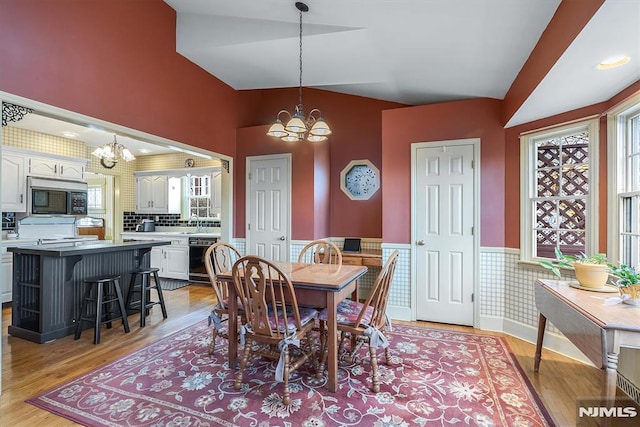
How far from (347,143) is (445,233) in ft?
6.41

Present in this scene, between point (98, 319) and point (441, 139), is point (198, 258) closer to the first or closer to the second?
point (98, 319)

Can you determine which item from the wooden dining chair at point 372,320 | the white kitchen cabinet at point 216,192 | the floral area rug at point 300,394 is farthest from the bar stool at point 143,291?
the white kitchen cabinet at point 216,192

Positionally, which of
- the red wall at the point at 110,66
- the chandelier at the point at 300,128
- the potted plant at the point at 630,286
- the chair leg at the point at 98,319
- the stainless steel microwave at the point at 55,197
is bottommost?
the chair leg at the point at 98,319

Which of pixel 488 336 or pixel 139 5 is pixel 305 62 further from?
pixel 488 336

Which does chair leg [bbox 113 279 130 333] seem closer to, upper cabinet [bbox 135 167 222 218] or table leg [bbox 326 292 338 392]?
table leg [bbox 326 292 338 392]

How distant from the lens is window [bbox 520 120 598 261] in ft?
8.78

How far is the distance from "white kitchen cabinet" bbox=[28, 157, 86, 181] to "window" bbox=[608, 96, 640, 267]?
271 inches

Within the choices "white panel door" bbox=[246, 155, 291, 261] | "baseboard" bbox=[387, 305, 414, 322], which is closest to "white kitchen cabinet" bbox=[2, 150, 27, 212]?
"white panel door" bbox=[246, 155, 291, 261]

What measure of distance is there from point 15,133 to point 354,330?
5.90 meters

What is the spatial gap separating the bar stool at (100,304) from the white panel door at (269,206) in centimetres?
175

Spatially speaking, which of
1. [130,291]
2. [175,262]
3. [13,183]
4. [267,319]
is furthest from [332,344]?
[13,183]

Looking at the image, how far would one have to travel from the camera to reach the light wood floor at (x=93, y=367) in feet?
6.45

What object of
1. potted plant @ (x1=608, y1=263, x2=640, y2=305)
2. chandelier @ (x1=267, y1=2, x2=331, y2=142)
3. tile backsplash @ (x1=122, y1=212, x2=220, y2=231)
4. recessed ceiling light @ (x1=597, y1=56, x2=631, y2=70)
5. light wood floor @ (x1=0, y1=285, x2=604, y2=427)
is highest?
recessed ceiling light @ (x1=597, y1=56, x2=631, y2=70)

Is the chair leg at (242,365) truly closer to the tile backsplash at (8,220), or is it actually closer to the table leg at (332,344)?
the table leg at (332,344)
